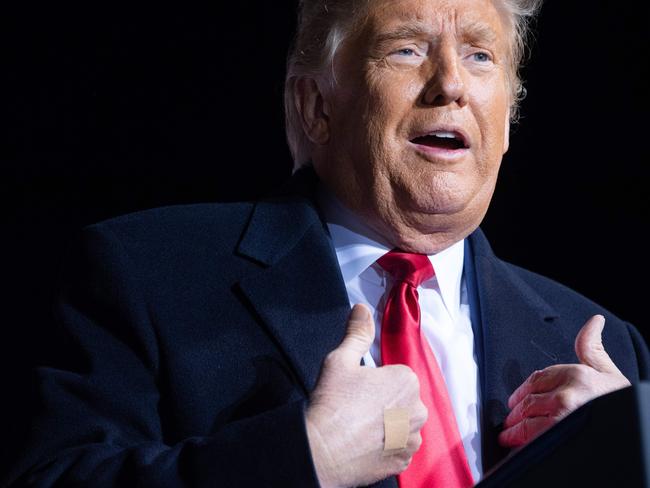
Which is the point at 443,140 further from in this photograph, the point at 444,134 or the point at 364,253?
the point at 364,253

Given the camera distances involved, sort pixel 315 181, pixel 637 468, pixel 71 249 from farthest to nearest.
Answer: pixel 315 181
pixel 71 249
pixel 637 468

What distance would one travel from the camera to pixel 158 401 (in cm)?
165

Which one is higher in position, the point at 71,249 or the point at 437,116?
the point at 437,116

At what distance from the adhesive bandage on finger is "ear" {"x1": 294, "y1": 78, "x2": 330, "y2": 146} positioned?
72cm

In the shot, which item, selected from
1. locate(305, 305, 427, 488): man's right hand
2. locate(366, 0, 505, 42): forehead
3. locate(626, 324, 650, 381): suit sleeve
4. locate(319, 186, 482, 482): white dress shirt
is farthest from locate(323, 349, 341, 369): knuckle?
locate(626, 324, 650, 381): suit sleeve

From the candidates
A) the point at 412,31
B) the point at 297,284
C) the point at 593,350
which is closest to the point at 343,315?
the point at 297,284

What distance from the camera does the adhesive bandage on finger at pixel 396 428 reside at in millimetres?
1428

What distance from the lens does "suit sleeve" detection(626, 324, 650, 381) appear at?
83.1 inches

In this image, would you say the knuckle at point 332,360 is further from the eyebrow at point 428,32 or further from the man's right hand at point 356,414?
the eyebrow at point 428,32

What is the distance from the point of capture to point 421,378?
5.65 ft

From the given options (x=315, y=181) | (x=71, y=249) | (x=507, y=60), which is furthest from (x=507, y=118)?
(x=71, y=249)

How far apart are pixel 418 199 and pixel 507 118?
363 mm

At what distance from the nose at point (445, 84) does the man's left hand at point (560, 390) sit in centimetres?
48

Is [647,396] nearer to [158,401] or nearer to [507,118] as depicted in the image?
[158,401]
